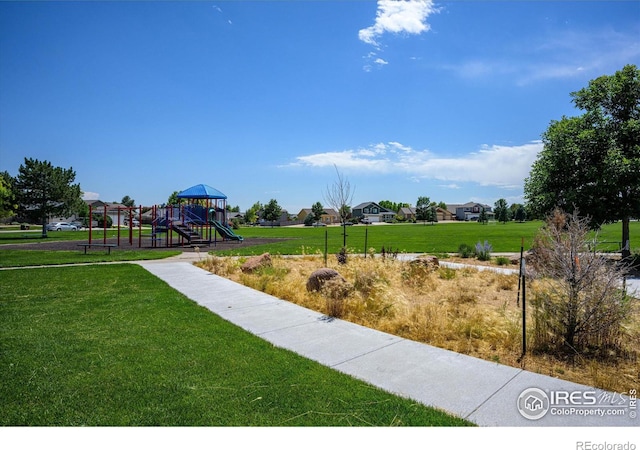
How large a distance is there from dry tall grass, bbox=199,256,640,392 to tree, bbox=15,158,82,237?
33857 millimetres

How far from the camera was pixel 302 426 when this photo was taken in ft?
10.5

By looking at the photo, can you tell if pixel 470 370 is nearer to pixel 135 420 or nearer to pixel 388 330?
pixel 388 330

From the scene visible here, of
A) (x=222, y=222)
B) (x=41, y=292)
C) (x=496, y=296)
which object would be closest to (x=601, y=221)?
(x=496, y=296)

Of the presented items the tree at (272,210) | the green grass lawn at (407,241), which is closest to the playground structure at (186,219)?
the green grass lawn at (407,241)

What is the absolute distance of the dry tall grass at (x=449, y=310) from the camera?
464cm

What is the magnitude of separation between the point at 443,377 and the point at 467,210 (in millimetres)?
144070

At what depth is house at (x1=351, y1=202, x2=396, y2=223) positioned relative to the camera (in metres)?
117

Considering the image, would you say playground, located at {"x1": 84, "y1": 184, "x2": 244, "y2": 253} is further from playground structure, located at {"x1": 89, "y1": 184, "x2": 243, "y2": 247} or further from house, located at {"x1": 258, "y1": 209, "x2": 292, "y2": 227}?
house, located at {"x1": 258, "y1": 209, "x2": 292, "y2": 227}

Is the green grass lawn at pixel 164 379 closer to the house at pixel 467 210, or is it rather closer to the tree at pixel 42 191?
the tree at pixel 42 191

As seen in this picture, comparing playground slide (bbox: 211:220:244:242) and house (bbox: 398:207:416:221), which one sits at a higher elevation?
house (bbox: 398:207:416:221)

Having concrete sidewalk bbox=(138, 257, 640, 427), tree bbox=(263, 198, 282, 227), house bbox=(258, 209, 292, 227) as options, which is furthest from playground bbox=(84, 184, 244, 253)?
house bbox=(258, 209, 292, 227)

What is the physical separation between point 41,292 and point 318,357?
316 inches

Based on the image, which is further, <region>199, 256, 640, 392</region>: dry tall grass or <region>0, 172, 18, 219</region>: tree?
<region>0, 172, 18, 219</region>: tree

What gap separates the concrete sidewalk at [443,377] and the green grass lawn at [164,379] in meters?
0.28
